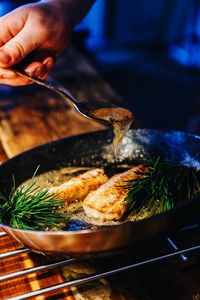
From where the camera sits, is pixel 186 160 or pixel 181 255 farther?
pixel 186 160

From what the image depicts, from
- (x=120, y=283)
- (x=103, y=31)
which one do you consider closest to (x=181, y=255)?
(x=120, y=283)

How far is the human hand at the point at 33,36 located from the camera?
1959 mm

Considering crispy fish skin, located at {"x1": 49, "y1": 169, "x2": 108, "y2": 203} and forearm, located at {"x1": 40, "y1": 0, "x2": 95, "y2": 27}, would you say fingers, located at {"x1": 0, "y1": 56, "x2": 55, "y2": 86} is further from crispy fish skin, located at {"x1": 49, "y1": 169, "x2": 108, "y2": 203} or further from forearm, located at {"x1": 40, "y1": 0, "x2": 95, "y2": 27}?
crispy fish skin, located at {"x1": 49, "y1": 169, "x2": 108, "y2": 203}

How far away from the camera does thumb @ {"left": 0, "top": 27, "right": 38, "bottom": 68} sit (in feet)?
6.10

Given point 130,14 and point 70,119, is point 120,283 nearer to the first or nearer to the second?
point 70,119

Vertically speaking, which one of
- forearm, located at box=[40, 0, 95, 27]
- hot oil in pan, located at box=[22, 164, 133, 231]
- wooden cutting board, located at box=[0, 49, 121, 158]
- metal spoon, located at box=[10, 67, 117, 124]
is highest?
forearm, located at box=[40, 0, 95, 27]

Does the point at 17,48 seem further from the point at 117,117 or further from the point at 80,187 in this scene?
the point at 80,187

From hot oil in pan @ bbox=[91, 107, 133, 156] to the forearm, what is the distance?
72 cm

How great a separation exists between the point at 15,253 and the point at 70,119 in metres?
1.42

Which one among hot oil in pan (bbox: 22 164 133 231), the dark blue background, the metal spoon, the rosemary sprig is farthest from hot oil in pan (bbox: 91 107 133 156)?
the dark blue background

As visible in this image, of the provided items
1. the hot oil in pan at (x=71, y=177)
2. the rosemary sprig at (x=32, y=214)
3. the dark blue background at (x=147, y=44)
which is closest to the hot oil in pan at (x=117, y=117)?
the hot oil in pan at (x=71, y=177)

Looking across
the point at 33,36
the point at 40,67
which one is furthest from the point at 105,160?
the point at 33,36

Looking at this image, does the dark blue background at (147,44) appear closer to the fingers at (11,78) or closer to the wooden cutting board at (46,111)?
the wooden cutting board at (46,111)

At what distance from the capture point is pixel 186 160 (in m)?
1.86
